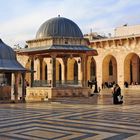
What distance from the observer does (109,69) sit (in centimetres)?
3703

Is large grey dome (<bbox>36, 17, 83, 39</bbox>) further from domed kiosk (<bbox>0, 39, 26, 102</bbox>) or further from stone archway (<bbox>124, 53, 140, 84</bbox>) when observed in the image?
stone archway (<bbox>124, 53, 140, 84</bbox>)

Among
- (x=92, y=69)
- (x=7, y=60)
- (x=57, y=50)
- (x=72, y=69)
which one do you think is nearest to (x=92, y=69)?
(x=92, y=69)

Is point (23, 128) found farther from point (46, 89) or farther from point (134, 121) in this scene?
point (46, 89)

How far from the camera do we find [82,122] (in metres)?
8.01

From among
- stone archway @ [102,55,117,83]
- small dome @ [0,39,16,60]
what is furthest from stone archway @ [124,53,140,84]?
small dome @ [0,39,16,60]

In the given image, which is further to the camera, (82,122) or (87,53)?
(87,53)

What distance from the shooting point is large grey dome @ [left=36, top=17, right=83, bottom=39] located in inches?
760

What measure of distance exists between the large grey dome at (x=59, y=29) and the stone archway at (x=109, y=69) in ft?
53.3

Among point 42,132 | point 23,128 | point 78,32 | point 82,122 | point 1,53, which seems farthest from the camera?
point 78,32

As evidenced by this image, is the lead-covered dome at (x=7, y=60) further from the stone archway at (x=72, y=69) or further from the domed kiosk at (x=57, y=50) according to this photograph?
the stone archway at (x=72, y=69)

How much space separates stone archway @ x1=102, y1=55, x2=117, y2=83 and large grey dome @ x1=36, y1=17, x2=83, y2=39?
16.2m

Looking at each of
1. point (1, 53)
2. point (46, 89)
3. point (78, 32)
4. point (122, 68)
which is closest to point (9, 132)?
point (1, 53)

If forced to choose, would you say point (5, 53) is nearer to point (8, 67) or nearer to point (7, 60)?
point (7, 60)

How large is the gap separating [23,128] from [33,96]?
12.2 m
